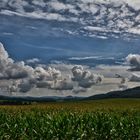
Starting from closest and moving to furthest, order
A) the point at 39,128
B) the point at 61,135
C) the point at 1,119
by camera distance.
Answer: the point at 61,135
the point at 39,128
the point at 1,119

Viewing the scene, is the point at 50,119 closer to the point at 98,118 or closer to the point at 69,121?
the point at 69,121

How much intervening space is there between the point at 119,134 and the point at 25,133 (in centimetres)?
571

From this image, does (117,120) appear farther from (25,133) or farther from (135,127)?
(25,133)

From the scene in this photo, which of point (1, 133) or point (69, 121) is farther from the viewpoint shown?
point (69, 121)

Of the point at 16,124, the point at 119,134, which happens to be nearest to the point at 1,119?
the point at 16,124

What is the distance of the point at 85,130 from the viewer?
25.9 m

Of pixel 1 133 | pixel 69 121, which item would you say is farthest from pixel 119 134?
pixel 1 133

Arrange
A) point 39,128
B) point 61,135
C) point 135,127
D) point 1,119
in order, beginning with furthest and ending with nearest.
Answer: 1. point 1,119
2. point 135,127
3. point 39,128
4. point 61,135

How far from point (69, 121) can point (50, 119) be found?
1298 mm

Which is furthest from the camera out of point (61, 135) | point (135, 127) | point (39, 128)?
point (135, 127)

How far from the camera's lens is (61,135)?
23453 millimetres

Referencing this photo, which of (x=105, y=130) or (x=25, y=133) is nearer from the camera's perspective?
(x=25, y=133)

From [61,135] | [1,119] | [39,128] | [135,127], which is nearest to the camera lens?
[61,135]

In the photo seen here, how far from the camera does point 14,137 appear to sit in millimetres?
24516
